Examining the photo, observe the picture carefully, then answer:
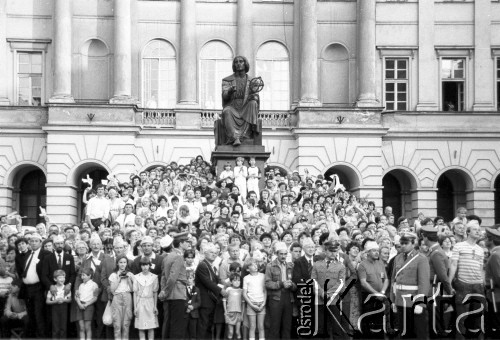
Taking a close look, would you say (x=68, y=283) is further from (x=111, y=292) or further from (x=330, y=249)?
(x=330, y=249)

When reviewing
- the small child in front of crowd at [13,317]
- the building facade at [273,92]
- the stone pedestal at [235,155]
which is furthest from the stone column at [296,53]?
the small child in front of crowd at [13,317]

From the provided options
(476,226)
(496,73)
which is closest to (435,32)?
(496,73)

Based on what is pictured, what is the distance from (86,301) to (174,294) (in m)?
2.00

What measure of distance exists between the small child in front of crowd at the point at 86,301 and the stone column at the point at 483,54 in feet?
109

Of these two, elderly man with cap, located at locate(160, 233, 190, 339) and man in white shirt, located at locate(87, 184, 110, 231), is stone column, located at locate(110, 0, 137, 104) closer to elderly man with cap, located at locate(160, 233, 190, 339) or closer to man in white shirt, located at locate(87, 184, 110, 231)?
man in white shirt, located at locate(87, 184, 110, 231)

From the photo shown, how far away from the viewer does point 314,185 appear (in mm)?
37625

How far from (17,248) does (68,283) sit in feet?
5.87

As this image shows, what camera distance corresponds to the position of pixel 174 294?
819 inches

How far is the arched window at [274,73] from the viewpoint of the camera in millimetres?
52062

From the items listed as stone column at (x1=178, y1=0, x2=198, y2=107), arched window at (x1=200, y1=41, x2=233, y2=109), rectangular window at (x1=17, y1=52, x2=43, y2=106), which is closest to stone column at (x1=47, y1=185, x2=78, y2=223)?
rectangular window at (x1=17, y1=52, x2=43, y2=106)

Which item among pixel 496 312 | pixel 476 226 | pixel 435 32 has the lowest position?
pixel 496 312

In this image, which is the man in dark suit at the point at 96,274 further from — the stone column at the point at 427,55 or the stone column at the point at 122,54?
the stone column at the point at 427,55

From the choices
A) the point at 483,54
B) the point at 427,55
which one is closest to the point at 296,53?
the point at 427,55

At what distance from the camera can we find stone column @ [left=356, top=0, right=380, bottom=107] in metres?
50.3
